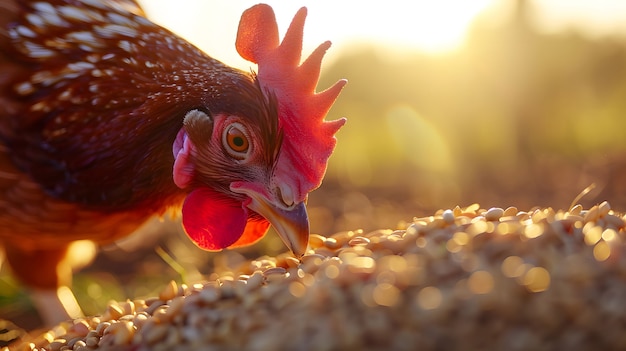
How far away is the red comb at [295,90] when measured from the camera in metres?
2.09

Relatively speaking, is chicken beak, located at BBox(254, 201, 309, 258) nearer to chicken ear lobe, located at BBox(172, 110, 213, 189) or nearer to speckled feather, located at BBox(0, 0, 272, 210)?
chicken ear lobe, located at BBox(172, 110, 213, 189)

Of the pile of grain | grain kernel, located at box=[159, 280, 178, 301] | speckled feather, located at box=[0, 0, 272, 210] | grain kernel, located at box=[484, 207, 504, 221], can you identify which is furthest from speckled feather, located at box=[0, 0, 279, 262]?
grain kernel, located at box=[484, 207, 504, 221]

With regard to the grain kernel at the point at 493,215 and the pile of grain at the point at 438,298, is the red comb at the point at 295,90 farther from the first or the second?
the grain kernel at the point at 493,215

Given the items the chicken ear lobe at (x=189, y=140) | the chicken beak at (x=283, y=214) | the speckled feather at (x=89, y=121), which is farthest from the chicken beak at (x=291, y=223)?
the speckled feather at (x=89, y=121)

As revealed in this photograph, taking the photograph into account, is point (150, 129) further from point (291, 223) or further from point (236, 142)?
point (291, 223)

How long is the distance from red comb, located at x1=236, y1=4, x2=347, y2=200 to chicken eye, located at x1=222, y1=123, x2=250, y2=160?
13 cm

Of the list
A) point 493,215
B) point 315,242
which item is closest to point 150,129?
point 315,242

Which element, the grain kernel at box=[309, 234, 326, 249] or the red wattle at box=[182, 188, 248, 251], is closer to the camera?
the grain kernel at box=[309, 234, 326, 249]

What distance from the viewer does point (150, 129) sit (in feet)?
7.11

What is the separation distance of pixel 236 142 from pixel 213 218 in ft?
1.09

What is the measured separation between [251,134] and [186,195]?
45 centimetres

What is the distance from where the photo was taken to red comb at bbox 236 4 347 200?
2.09 m

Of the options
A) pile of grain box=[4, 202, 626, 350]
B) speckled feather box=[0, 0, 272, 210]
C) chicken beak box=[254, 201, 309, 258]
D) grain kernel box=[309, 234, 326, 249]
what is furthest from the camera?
speckled feather box=[0, 0, 272, 210]

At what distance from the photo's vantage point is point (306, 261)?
5.79ft
